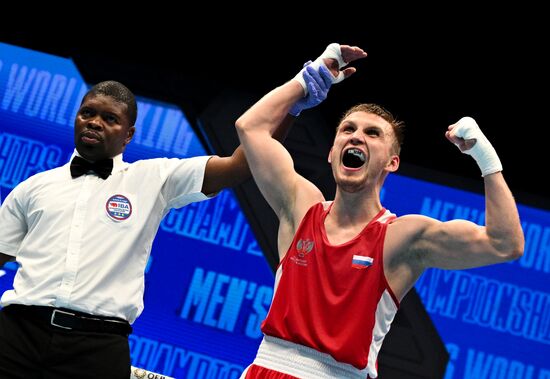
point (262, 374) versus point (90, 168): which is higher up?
point (90, 168)

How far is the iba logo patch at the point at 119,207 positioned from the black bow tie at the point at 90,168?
12 cm

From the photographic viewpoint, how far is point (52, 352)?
A: 8.25 ft

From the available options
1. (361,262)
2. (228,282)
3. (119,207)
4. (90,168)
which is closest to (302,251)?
(361,262)

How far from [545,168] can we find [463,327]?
117 cm

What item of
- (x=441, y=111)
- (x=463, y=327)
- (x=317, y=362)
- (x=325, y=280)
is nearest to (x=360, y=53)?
(x=325, y=280)

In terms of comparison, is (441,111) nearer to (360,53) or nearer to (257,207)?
(257,207)

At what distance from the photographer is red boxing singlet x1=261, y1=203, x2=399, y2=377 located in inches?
93.5

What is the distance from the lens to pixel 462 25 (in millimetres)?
4855

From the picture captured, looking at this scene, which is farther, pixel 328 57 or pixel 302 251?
pixel 328 57

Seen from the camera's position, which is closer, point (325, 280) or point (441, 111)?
point (325, 280)

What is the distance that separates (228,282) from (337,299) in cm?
253

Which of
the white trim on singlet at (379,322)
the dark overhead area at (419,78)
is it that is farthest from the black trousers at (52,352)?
the dark overhead area at (419,78)

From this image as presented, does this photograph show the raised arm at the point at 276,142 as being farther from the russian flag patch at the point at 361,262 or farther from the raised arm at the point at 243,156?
the russian flag patch at the point at 361,262

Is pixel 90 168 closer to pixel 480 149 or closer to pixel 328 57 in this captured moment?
pixel 328 57
